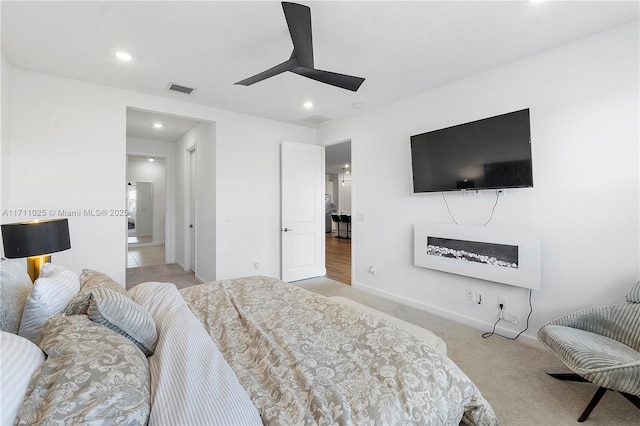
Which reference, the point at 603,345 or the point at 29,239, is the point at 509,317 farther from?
the point at 29,239

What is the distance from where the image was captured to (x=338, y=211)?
11.7m

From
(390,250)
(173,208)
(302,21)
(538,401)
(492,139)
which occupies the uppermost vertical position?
(302,21)

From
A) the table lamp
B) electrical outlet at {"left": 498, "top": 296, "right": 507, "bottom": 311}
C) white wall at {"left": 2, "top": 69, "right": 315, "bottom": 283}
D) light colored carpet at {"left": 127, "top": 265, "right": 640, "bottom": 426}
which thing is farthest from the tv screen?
the table lamp

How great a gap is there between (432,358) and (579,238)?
6.55 ft

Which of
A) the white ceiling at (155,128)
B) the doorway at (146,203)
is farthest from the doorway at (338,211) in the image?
the doorway at (146,203)

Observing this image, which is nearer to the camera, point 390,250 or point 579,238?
Result: point 579,238

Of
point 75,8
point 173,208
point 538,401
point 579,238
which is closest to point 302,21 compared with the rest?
point 75,8

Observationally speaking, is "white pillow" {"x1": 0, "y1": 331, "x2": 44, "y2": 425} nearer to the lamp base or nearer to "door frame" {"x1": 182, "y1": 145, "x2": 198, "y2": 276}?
the lamp base

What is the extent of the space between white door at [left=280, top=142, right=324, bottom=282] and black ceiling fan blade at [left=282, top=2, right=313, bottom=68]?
8.48 ft

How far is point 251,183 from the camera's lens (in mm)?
4309

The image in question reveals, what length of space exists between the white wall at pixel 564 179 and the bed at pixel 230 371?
71.1 inches

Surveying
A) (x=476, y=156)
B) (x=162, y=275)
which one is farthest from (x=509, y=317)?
(x=162, y=275)

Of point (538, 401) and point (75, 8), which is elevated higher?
point (75, 8)

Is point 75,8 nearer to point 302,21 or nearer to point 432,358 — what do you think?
point 302,21
